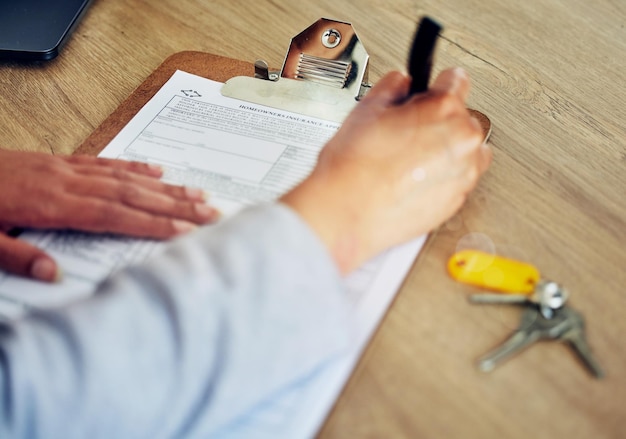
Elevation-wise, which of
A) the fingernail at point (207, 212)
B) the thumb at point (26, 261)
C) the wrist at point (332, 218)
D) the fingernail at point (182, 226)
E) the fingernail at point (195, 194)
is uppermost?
the wrist at point (332, 218)

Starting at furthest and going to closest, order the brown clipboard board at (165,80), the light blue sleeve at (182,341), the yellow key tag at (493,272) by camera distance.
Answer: the brown clipboard board at (165,80), the yellow key tag at (493,272), the light blue sleeve at (182,341)

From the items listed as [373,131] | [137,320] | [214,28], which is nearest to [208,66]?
[214,28]

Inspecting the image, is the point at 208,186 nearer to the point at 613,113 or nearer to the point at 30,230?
the point at 30,230

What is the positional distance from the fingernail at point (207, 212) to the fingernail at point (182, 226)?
1 cm

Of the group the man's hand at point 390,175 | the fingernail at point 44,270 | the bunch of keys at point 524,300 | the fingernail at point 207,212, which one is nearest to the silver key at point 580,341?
the bunch of keys at point 524,300

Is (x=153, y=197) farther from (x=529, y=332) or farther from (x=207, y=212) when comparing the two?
(x=529, y=332)

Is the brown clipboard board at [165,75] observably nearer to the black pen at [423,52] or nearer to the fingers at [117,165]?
the fingers at [117,165]

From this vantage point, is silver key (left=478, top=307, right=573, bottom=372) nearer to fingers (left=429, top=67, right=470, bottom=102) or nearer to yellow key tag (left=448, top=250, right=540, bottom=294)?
yellow key tag (left=448, top=250, right=540, bottom=294)

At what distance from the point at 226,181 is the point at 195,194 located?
4cm

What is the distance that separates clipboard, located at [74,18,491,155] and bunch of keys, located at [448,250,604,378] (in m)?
0.18

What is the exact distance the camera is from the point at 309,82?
26.1 inches

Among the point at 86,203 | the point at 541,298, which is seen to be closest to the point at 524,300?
the point at 541,298

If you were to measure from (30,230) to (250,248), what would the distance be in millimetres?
237

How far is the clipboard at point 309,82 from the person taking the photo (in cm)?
64
